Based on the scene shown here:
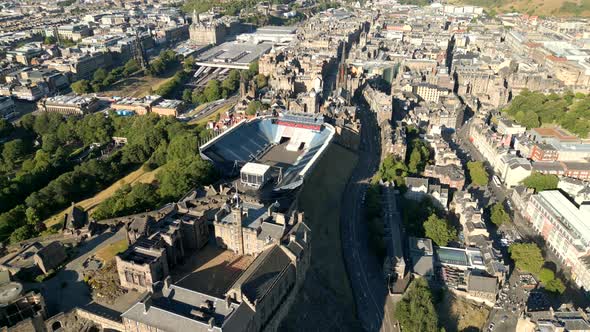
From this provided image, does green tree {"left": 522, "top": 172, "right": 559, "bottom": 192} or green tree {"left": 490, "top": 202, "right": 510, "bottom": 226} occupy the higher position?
green tree {"left": 522, "top": 172, "right": 559, "bottom": 192}

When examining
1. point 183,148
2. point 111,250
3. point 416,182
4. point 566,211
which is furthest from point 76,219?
point 566,211

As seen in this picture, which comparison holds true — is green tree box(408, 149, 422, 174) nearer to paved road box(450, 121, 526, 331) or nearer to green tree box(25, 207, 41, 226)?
paved road box(450, 121, 526, 331)

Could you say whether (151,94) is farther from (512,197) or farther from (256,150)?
(512,197)

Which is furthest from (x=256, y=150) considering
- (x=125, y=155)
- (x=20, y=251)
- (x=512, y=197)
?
(x=512, y=197)

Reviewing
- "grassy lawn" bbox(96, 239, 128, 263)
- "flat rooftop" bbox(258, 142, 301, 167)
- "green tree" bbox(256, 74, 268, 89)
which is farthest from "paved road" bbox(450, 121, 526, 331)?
"green tree" bbox(256, 74, 268, 89)

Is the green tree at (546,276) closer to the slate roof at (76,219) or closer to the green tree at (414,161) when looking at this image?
the green tree at (414,161)
